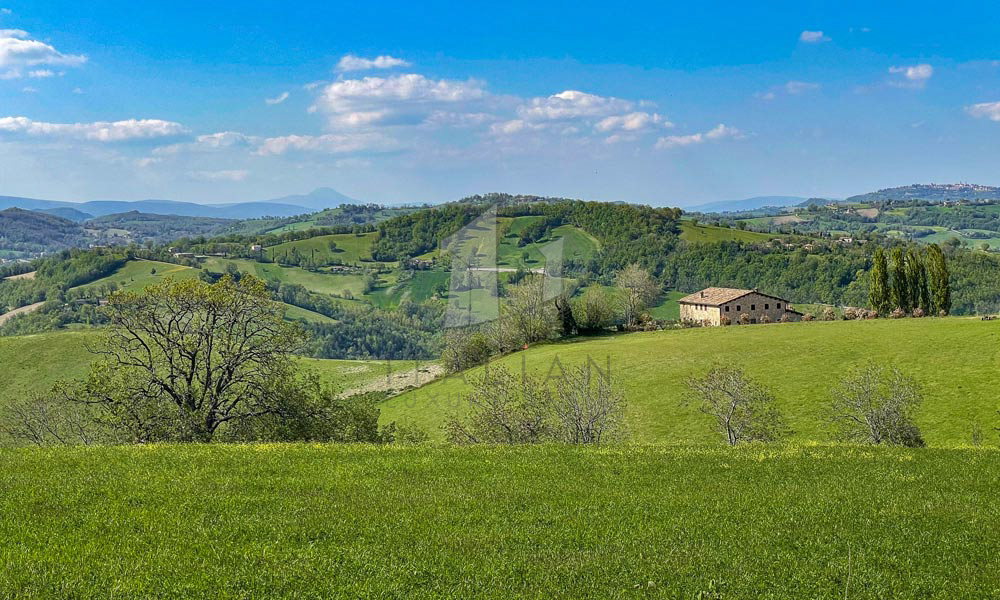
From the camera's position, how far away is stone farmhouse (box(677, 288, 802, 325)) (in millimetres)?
115312

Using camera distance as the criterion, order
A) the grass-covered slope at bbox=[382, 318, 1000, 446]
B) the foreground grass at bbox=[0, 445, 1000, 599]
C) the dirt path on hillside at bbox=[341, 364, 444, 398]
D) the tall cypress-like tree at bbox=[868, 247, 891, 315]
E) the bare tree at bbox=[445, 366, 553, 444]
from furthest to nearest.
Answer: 1. the dirt path on hillside at bbox=[341, 364, 444, 398]
2. the tall cypress-like tree at bbox=[868, 247, 891, 315]
3. the grass-covered slope at bbox=[382, 318, 1000, 446]
4. the bare tree at bbox=[445, 366, 553, 444]
5. the foreground grass at bbox=[0, 445, 1000, 599]

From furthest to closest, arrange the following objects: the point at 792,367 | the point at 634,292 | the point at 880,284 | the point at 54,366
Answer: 1. the point at 634,292
2. the point at 54,366
3. the point at 880,284
4. the point at 792,367

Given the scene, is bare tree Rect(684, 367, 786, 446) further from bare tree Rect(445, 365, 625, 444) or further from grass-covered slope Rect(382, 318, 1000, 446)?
bare tree Rect(445, 365, 625, 444)

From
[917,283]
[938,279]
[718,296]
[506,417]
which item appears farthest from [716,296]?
[506,417]

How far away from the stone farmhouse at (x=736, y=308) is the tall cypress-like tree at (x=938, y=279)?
21.8 metres

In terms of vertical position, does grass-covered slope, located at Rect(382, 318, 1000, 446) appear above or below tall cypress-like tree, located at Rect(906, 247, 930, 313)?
below

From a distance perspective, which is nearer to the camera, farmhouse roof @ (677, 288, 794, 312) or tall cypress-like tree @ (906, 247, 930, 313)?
tall cypress-like tree @ (906, 247, 930, 313)

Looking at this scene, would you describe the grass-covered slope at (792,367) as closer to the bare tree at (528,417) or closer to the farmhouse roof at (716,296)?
the bare tree at (528,417)

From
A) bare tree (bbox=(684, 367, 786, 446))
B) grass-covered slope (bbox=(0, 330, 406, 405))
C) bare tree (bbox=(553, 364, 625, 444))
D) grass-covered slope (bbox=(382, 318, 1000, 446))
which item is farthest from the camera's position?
grass-covered slope (bbox=(0, 330, 406, 405))

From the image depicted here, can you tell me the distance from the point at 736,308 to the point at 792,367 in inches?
2119

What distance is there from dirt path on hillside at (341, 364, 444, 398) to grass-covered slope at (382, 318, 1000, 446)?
852 cm

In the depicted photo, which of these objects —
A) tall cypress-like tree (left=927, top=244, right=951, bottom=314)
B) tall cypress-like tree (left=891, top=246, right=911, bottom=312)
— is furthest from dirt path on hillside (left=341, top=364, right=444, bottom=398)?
tall cypress-like tree (left=927, top=244, right=951, bottom=314)

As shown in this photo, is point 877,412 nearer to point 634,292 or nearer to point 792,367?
point 792,367

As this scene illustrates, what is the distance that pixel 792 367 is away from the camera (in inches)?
2522
